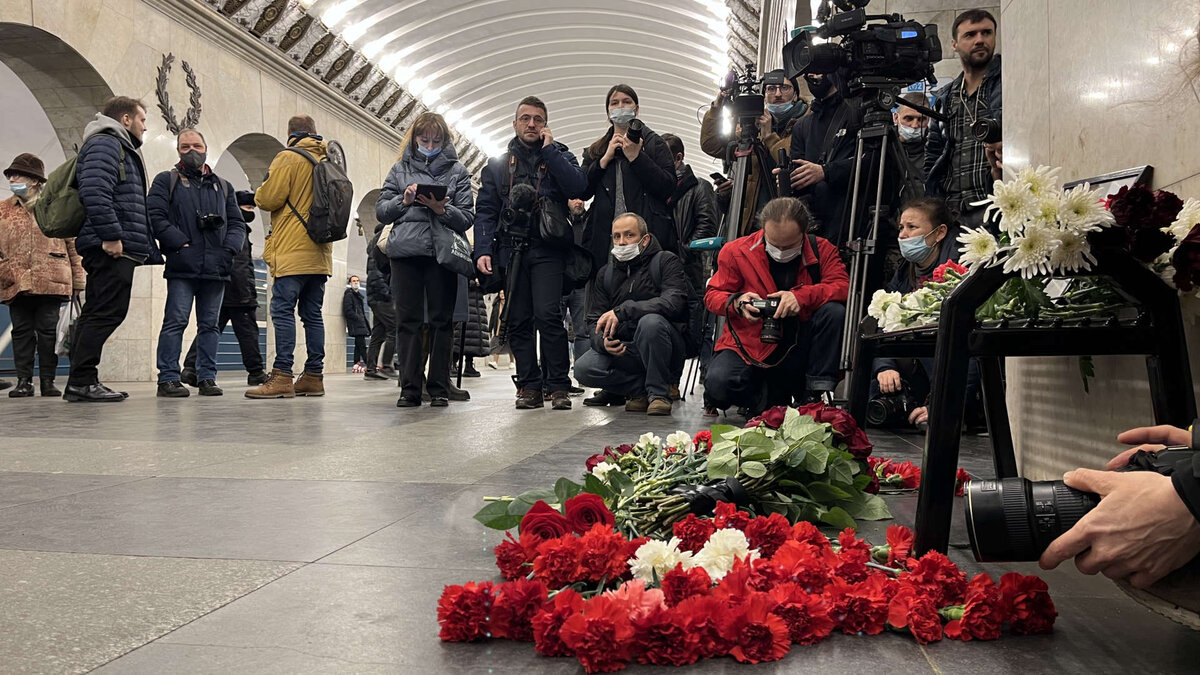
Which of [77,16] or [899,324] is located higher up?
[77,16]

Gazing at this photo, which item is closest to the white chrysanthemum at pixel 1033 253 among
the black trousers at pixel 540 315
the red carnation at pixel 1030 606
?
the red carnation at pixel 1030 606

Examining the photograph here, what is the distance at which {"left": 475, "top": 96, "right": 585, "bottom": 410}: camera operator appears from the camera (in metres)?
5.66

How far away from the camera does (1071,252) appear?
151cm

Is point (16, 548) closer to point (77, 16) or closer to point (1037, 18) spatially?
point (1037, 18)

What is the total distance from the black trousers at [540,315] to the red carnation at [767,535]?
3971mm

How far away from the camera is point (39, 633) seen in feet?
4.39

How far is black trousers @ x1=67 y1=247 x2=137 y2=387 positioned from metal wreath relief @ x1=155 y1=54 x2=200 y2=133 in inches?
217

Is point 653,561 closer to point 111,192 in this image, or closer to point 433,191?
point 433,191

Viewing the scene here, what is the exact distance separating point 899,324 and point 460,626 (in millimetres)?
1676

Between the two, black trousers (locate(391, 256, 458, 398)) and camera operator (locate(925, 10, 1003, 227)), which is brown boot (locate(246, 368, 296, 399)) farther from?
camera operator (locate(925, 10, 1003, 227))

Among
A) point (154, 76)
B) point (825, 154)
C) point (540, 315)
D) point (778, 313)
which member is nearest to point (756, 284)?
point (778, 313)

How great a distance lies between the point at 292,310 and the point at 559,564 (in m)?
5.90

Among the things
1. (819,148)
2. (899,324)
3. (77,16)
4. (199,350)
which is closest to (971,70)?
(819,148)

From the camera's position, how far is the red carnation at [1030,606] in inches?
52.2
